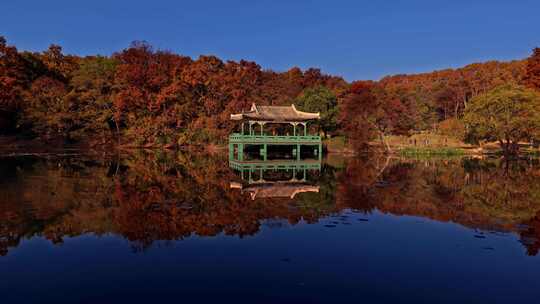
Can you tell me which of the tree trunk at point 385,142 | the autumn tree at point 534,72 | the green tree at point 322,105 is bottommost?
the tree trunk at point 385,142

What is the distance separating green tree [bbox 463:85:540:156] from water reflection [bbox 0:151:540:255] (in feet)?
60.4

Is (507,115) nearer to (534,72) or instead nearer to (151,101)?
(534,72)

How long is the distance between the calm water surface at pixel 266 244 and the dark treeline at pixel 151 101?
32.0 meters

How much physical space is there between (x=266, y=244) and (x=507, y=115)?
128 feet

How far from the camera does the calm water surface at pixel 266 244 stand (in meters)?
6.50

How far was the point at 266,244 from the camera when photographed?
927cm

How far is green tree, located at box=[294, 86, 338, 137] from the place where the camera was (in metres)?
47.9

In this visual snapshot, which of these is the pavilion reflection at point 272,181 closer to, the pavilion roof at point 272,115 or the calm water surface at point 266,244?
the calm water surface at point 266,244

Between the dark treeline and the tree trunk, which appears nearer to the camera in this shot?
the tree trunk

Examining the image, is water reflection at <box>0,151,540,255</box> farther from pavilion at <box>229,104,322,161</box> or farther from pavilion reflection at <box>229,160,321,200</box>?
pavilion at <box>229,104,322,161</box>

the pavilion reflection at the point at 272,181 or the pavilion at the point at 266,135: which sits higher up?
the pavilion at the point at 266,135

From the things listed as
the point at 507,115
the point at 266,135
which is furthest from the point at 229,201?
the point at 507,115

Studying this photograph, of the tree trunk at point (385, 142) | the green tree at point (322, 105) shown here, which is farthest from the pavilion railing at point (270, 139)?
the tree trunk at point (385, 142)

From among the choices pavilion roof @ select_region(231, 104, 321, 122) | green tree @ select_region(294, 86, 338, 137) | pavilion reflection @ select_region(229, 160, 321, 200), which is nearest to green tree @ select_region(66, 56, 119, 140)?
pavilion roof @ select_region(231, 104, 321, 122)
